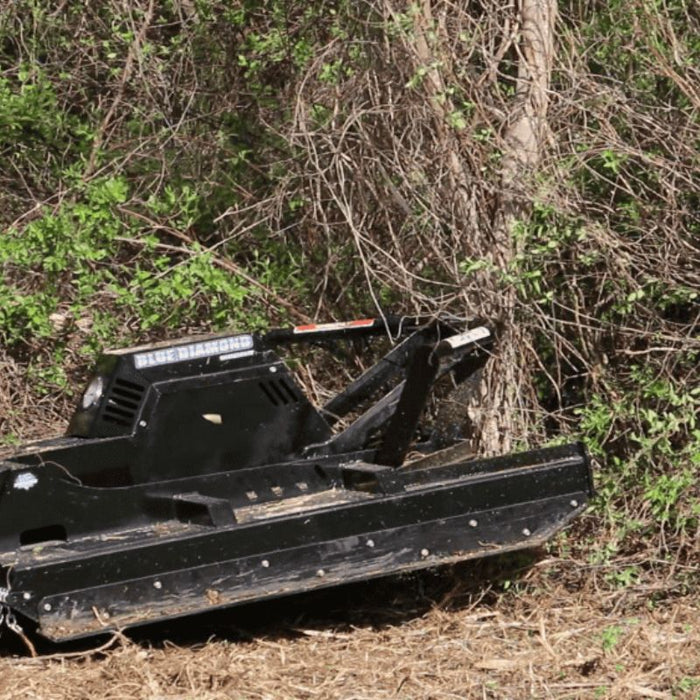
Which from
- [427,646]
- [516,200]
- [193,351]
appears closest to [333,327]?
[193,351]

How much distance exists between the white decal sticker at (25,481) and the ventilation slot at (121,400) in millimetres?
428

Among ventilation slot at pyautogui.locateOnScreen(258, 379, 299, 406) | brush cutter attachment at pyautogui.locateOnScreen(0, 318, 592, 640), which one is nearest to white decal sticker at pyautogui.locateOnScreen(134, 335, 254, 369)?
brush cutter attachment at pyautogui.locateOnScreen(0, 318, 592, 640)

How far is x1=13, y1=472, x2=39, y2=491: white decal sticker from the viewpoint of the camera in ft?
17.2

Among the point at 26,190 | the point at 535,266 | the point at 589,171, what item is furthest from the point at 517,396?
the point at 26,190

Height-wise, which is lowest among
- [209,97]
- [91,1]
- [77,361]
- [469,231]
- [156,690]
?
[156,690]

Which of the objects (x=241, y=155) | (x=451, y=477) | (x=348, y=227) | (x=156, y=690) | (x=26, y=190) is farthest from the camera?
(x=26, y=190)

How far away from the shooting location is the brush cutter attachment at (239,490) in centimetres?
509

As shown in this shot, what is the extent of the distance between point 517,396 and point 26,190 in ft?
10.7

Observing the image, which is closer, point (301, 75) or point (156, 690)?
point (156, 690)

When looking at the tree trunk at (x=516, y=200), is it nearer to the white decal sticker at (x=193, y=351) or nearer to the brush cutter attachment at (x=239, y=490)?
the brush cutter attachment at (x=239, y=490)

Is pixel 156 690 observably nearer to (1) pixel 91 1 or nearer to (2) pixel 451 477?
(2) pixel 451 477

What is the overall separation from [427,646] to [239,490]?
939mm

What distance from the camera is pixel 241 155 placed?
24.6 feet

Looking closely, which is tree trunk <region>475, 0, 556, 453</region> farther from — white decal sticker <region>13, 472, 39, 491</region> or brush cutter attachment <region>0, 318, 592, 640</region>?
white decal sticker <region>13, 472, 39, 491</region>
